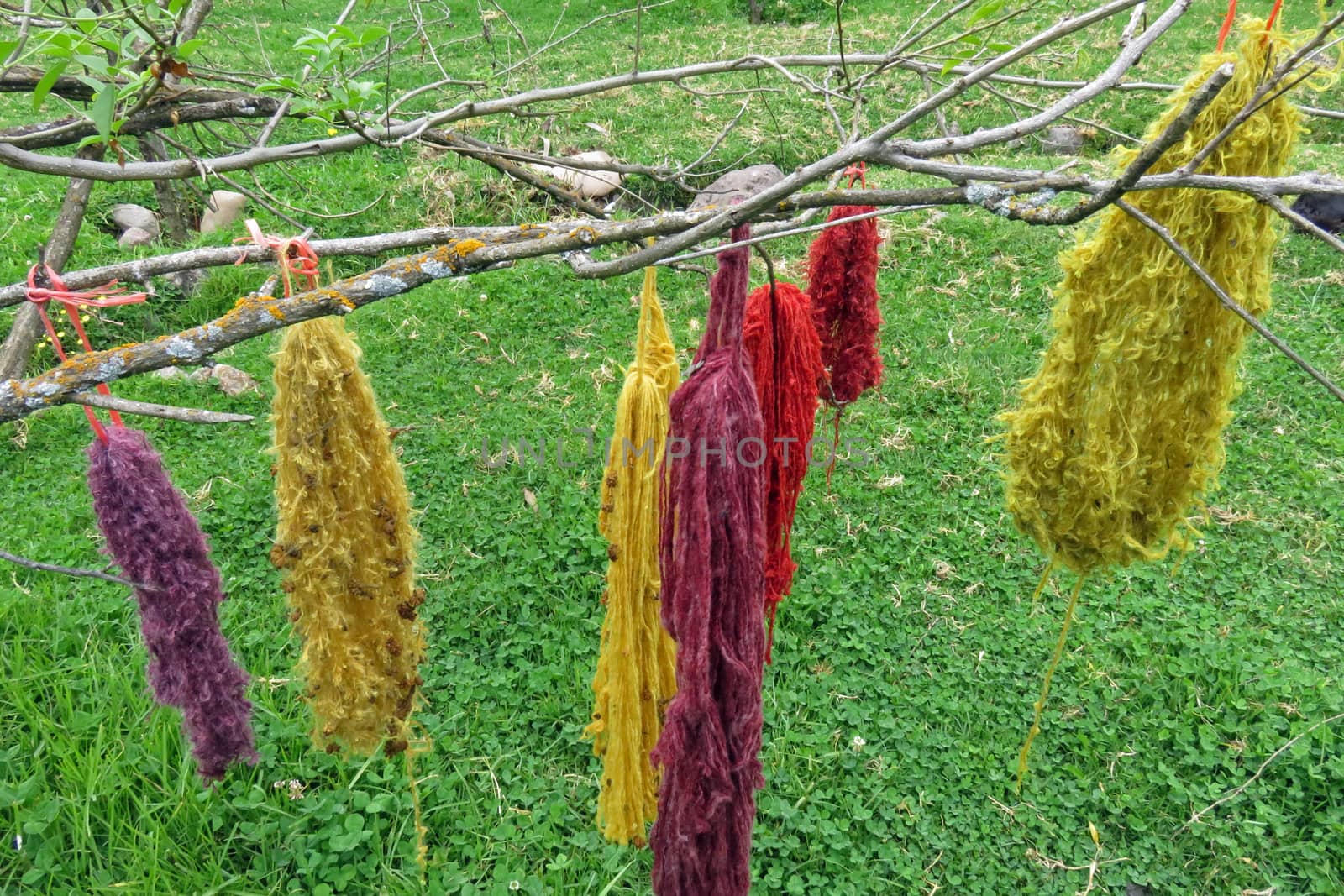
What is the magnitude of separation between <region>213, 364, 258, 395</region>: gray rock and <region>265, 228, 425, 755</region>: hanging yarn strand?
9.69ft

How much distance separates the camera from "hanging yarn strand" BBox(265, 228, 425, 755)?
1598mm

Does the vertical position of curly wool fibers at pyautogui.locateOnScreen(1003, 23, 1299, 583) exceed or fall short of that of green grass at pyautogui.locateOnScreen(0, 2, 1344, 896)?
it exceeds it

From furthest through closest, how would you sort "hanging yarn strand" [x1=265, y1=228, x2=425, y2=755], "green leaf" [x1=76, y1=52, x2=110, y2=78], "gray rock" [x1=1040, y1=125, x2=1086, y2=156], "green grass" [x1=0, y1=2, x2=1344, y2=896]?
"gray rock" [x1=1040, y1=125, x2=1086, y2=156]
"green grass" [x1=0, y1=2, x2=1344, y2=896]
"hanging yarn strand" [x1=265, y1=228, x2=425, y2=755]
"green leaf" [x1=76, y1=52, x2=110, y2=78]

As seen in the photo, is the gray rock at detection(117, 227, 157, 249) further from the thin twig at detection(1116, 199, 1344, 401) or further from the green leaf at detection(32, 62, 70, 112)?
the thin twig at detection(1116, 199, 1344, 401)

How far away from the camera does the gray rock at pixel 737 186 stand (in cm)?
147

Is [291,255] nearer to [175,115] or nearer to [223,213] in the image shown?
[175,115]

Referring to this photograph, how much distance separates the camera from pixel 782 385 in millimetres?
2051

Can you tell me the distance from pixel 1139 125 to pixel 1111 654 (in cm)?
628

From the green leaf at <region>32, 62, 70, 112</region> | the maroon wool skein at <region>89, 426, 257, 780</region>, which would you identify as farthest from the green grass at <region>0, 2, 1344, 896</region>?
the green leaf at <region>32, 62, 70, 112</region>

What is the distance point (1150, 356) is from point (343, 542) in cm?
168

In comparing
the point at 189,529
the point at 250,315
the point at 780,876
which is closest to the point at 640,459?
the point at 250,315

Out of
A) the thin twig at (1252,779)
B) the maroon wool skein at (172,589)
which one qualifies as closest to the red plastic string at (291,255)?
the maroon wool skein at (172,589)

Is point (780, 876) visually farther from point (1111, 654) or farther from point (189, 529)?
point (189, 529)

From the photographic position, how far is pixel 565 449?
159 inches
